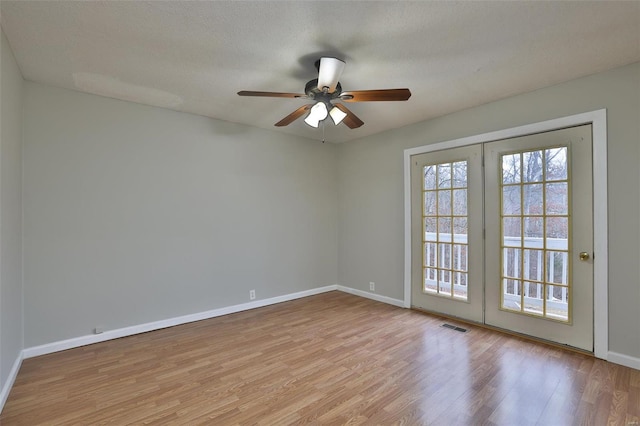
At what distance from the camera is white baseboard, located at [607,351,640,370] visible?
254 centimetres

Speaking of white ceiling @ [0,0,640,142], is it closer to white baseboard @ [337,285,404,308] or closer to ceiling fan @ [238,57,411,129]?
ceiling fan @ [238,57,411,129]

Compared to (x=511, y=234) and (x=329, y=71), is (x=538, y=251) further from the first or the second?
(x=329, y=71)

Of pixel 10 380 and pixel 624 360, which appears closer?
pixel 10 380

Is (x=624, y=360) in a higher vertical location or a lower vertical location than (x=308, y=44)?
lower

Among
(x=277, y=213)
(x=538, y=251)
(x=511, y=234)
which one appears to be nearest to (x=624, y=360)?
(x=538, y=251)

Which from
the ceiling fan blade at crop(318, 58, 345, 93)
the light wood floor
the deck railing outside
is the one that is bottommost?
the light wood floor

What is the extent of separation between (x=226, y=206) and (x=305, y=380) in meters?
2.47

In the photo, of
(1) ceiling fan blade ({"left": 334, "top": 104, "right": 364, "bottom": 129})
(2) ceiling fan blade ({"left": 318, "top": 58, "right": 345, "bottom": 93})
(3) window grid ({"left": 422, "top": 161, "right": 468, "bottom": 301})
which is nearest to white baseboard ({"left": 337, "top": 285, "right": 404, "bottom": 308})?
(3) window grid ({"left": 422, "top": 161, "right": 468, "bottom": 301})

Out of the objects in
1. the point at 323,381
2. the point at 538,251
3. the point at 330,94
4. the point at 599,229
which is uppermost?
the point at 330,94

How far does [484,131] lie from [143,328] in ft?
14.7

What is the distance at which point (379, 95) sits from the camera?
2.41 meters

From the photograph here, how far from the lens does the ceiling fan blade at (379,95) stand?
2305 mm

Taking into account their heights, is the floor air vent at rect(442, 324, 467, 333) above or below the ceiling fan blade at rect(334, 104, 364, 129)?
below

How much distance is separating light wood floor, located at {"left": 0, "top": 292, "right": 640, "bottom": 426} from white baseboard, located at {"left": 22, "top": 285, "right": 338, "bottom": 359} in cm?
9
